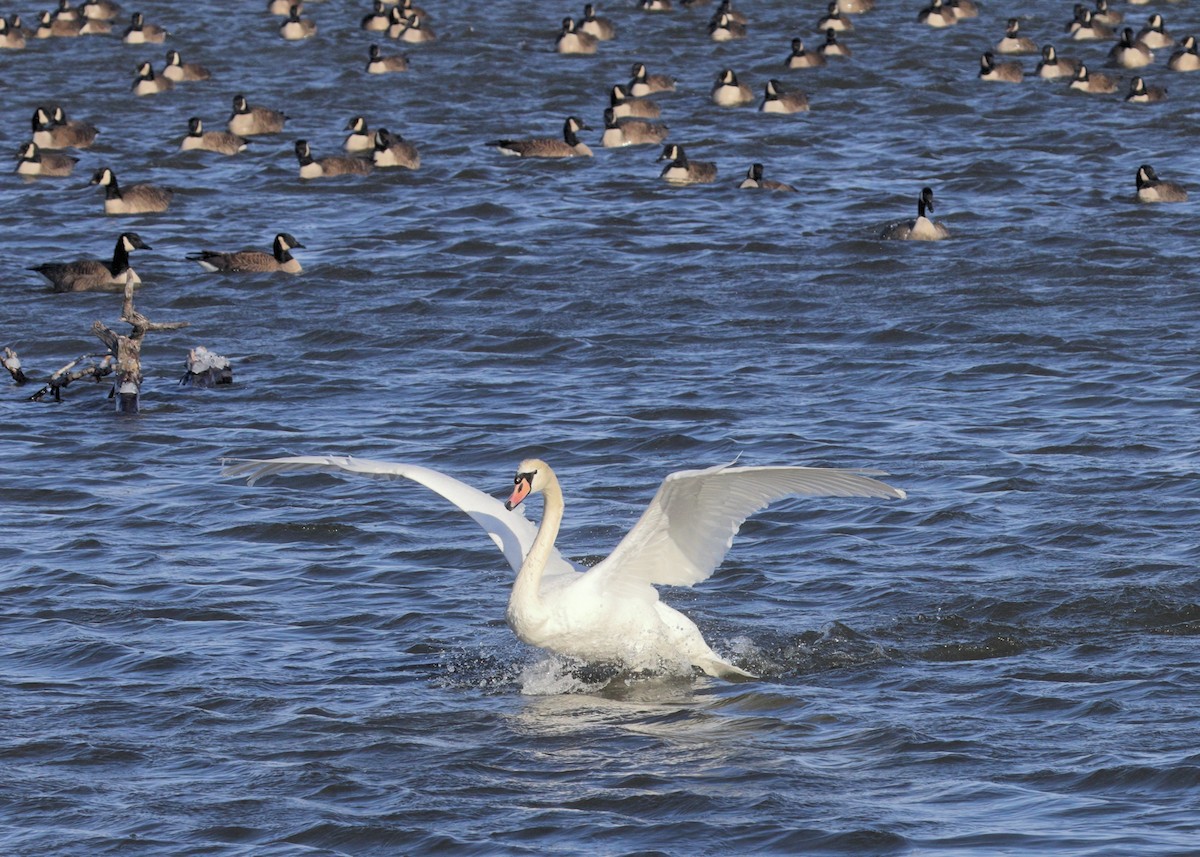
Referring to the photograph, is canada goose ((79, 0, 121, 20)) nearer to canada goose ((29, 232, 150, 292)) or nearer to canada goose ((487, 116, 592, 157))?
canada goose ((487, 116, 592, 157))

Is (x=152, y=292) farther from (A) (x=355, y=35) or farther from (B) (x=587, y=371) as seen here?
(A) (x=355, y=35)

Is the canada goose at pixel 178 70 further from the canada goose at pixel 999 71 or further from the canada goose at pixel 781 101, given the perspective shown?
the canada goose at pixel 999 71

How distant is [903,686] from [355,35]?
30580 millimetres

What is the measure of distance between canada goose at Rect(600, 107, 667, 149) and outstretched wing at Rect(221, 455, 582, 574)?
1863cm

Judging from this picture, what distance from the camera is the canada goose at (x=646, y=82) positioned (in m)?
31.5

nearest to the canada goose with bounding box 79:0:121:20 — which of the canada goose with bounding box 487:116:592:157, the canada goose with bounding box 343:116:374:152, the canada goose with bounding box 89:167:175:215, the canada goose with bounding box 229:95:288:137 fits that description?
the canada goose with bounding box 229:95:288:137

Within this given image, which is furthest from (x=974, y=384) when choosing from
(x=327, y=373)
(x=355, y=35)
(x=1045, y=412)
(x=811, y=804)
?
(x=355, y=35)

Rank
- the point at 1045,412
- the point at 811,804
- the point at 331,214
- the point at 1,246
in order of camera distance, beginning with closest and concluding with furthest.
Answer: the point at 811,804
the point at 1045,412
the point at 1,246
the point at 331,214

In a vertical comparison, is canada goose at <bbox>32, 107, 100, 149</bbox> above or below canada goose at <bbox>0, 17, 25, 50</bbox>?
below

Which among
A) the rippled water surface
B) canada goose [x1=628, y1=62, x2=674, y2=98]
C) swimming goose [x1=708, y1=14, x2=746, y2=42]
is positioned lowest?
the rippled water surface

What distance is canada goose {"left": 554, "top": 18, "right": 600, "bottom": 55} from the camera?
3547cm

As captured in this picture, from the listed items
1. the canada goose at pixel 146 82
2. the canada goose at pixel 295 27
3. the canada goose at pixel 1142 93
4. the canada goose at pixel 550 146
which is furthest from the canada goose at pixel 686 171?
the canada goose at pixel 295 27

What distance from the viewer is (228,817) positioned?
8727 mm

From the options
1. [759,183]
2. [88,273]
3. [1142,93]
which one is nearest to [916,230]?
[759,183]
